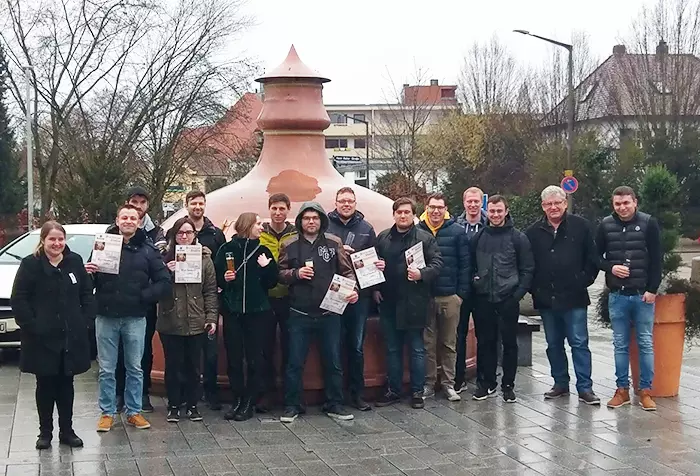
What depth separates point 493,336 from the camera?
8797 mm

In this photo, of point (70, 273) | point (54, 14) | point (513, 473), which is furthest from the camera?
point (54, 14)

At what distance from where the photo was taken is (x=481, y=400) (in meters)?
8.79

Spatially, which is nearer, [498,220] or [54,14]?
[498,220]

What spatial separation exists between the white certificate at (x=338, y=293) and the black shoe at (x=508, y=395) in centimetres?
193

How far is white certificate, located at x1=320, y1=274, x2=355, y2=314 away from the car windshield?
539cm

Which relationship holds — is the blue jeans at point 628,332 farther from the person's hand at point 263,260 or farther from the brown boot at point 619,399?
the person's hand at point 263,260

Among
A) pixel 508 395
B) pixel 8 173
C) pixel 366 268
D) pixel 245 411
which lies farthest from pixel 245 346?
pixel 8 173

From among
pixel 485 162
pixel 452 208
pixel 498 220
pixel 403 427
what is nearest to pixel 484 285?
pixel 498 220

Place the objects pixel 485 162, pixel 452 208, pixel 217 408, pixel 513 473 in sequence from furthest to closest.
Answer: pixel 485 162 < pixel 452 208 < pixel 217 408 < pixel 513 473

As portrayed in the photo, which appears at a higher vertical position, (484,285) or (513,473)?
(484,285)

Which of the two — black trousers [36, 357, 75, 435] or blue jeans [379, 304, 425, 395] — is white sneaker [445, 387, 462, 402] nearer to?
blue jeans [379, 304, 425, 395]

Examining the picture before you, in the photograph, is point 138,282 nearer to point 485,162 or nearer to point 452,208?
point 452,208

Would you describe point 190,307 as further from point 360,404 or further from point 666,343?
point 666,343

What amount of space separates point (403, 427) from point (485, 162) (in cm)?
3914
